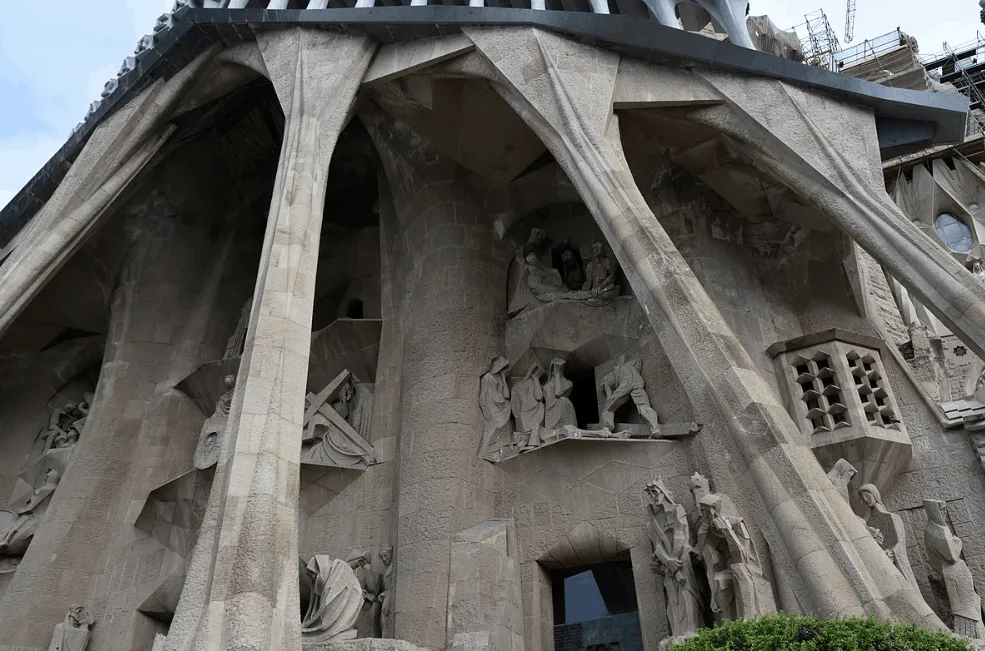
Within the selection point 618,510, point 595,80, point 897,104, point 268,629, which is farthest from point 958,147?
point 268,629

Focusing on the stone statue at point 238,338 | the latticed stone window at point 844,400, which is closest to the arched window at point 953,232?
the latticed stone window at point 844,400

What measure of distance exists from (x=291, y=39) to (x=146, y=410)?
4637 mm

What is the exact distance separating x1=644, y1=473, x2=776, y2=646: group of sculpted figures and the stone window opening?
156cm

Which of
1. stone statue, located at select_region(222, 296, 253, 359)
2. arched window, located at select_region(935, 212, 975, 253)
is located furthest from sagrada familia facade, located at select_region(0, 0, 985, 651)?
arched window, located at select_region(935, 212, 975, 253)

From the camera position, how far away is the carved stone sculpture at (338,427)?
8086mm

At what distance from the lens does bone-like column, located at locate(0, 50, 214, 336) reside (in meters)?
8.28

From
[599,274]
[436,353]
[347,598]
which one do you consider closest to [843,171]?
[599,274]

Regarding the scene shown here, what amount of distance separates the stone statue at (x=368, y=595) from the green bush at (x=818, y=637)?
4187 millimetres

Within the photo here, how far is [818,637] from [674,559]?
2.93 m

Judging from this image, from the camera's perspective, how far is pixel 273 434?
5219 mm

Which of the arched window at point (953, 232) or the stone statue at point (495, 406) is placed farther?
the arched window at point (953, 232)

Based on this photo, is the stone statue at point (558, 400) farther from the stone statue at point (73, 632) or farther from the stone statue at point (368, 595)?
the stone statue at point (73, 632)

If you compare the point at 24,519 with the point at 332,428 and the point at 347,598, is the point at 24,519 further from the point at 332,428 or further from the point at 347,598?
the point at 347,598

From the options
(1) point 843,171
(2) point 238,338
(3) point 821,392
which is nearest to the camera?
(1) point 843,171
